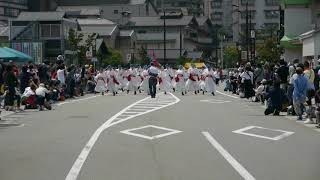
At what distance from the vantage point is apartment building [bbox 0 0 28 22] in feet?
369

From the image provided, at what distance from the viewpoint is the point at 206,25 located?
14012 centimetres

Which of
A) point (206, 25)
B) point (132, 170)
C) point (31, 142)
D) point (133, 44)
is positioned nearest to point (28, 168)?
point (132, 170)

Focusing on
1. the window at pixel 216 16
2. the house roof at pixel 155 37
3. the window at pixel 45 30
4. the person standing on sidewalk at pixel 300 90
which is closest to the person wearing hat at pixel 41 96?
the person standing on sidewalk at pixel 300 90

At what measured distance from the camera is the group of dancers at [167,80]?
3728 centimetres

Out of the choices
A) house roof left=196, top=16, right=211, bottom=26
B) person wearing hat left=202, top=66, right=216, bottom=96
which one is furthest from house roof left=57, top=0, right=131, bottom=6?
person wearing hat left=202, top=66, right=216, bottom=96

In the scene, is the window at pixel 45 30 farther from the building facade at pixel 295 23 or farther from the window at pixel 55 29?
the building facade at pixel 295 23

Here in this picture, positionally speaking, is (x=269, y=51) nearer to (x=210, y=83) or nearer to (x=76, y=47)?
(x=76, y=47)

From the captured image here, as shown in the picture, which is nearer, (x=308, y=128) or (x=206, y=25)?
(x=308, y=128)

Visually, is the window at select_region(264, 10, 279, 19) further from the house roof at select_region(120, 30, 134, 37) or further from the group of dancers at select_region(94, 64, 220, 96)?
the group of dancers at select_region(94, 64, 220, 96)

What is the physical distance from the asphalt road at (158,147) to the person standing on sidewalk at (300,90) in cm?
57

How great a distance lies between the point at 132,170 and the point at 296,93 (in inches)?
397

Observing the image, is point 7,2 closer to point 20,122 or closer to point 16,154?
point 20,122

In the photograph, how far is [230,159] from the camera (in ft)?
38.2

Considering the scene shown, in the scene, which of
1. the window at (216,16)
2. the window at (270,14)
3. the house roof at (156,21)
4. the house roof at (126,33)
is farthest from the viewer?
the window at (216,16)
